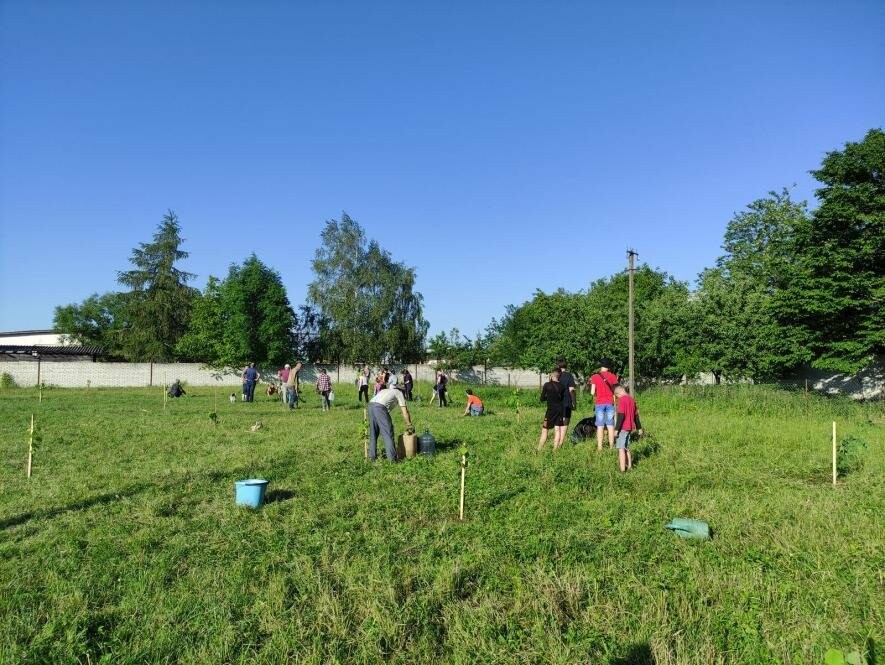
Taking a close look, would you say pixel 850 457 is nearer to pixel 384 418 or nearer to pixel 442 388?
pixel 384 418

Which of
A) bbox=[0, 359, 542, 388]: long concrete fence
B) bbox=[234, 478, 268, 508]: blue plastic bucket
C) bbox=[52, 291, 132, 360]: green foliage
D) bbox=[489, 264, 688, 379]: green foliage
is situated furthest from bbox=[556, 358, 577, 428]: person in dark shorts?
bbox=[52, 291, 132, 360]: green foliage

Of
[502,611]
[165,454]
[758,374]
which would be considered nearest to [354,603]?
[502,611]

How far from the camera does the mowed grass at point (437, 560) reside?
3.96 metres

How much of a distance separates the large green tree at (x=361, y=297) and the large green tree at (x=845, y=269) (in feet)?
84.1

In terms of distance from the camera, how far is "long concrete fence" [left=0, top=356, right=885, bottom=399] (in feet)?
97.2

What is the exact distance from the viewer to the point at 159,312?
4662 cm

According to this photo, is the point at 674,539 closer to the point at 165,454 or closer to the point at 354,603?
the point at 354,603

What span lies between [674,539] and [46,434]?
12.9m

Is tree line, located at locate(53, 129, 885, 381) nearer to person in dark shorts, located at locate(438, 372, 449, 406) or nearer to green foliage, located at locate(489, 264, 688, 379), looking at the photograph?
green foliage, located at locate(489, 264, 688, 379)

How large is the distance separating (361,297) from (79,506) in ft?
122

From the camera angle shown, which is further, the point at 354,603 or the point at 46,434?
the point at 46,434

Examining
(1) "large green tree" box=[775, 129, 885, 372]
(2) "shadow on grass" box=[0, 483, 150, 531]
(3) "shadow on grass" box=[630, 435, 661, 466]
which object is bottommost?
(2) "shadow on grass" box=[0, 483, 150, 531]

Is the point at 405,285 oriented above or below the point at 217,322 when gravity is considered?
above

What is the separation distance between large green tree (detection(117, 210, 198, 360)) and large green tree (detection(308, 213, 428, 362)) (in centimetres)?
1154
